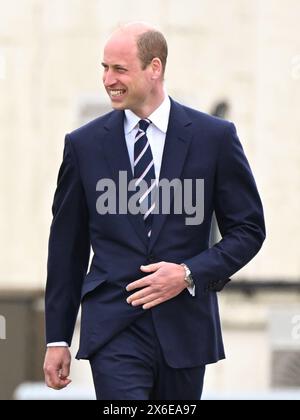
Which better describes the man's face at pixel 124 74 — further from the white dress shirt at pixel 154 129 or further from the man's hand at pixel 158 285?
the man's hand at pixel 158 285

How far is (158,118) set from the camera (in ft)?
17.7

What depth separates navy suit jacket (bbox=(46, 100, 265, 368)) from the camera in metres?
5.27

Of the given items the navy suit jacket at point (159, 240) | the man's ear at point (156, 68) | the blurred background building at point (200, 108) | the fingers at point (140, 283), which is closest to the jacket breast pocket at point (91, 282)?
the navy suit jacket at point (159, 240)

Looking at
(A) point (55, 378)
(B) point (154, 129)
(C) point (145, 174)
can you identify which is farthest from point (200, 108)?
(A) point (55, 378)

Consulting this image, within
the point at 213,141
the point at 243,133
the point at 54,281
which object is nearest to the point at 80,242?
the point at 54,281

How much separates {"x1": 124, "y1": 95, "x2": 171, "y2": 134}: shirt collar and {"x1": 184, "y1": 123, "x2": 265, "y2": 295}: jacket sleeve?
20 centimetres

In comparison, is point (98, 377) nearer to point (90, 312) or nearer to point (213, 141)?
point (90, 312)

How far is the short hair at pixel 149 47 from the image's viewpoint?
5.23 m

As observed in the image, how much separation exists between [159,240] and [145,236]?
0.15 ft

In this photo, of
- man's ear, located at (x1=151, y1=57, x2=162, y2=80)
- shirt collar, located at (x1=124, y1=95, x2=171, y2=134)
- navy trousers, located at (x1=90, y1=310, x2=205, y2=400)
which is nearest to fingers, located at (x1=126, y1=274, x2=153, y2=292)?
navy trousers, located at (x1=90, y1=310, x2=205, y2=400)

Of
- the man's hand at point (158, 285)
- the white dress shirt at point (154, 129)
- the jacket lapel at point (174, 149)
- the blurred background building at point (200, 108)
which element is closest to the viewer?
the man's hand at point (158, 285)

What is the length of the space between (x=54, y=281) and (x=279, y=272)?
25.3ft

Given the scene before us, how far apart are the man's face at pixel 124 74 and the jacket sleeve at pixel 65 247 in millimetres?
260
